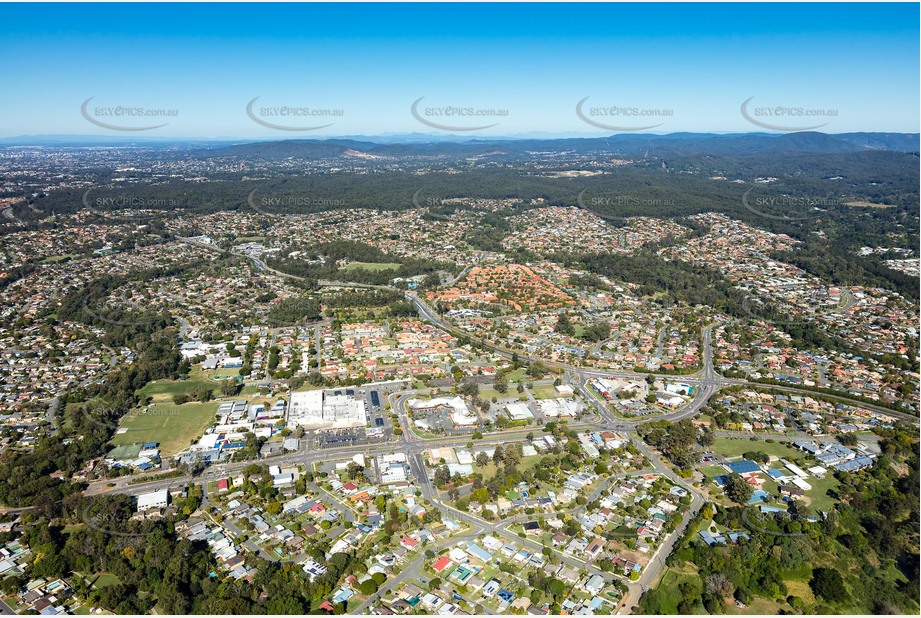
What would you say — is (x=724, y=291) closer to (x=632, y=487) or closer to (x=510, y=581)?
(x=632, y=487)

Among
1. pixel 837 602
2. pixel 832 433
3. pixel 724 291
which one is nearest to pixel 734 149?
pixel 724 291

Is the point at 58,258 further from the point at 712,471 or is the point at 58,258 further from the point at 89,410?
the point at 712,471

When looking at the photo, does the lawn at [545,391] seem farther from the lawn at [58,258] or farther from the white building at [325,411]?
the lawn at [58,258]

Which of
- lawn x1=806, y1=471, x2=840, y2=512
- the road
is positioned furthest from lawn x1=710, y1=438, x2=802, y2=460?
lawn x1=806, y1=471, x2=840, y2=512

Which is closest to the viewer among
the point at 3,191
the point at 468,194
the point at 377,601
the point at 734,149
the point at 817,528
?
the point at 377,601

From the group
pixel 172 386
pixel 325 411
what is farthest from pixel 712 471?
pixel 172 386
